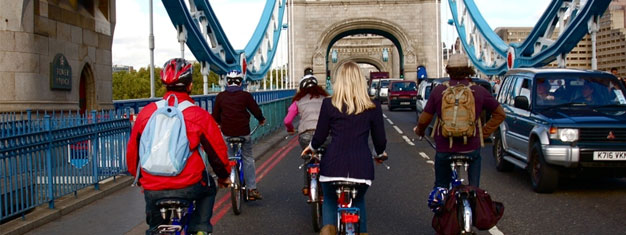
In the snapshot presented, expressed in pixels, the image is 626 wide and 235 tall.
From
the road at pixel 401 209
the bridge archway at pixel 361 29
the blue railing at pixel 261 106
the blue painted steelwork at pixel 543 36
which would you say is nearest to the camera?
the road at pixel 401 209

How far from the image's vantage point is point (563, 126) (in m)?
8.89

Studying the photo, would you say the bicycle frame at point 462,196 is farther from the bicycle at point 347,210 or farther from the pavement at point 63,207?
the pavement at point 63,207

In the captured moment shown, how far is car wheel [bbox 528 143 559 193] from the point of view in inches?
356

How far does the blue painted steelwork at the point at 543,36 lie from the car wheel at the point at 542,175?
19335 millimetres

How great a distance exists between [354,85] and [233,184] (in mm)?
3361

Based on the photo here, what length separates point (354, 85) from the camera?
190 inches

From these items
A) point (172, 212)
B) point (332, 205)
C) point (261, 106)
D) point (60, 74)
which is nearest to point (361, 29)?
point (261, 106)

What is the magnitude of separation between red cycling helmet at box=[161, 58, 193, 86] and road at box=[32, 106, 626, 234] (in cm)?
298

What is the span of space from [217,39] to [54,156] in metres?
28.3

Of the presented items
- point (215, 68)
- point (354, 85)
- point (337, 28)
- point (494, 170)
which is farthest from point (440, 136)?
point (337, 28)

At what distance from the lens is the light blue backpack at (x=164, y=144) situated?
405 cm

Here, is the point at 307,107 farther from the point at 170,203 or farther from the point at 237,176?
the point at 170,203

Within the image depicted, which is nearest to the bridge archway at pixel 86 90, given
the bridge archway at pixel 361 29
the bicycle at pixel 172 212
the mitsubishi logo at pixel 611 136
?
the mitsubishi logo at pixel 611 136

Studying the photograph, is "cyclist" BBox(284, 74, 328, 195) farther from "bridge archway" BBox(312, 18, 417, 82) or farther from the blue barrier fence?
"bridge archway" BBox(312, 18, 417, 82)
